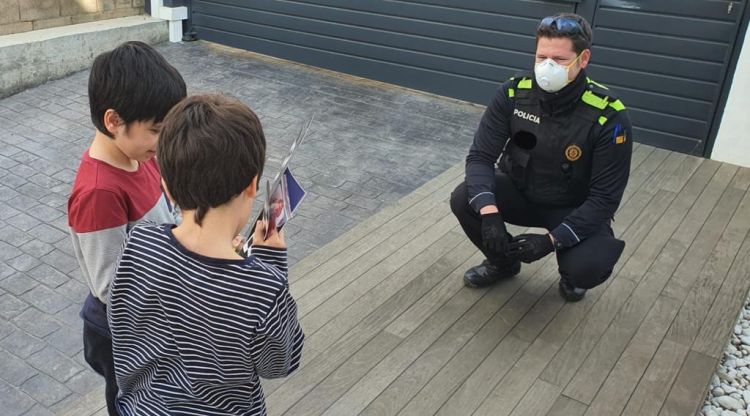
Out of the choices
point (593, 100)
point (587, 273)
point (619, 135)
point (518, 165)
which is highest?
point (593, 100)

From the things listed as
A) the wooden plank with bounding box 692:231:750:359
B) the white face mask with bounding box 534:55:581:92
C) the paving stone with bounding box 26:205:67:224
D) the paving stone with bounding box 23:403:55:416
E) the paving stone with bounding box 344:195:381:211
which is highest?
the white face mask with bounding box 534:55:581:92

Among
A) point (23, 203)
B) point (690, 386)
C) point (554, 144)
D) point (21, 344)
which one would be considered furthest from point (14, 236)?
point (690, 386)

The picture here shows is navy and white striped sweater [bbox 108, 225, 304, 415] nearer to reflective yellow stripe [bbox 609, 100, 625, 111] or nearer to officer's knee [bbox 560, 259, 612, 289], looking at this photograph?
officer's knee [bbox 560, 259, 612, 289]

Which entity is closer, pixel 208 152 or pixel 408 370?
pixel 208 152

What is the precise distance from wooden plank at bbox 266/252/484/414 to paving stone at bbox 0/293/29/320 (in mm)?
1485

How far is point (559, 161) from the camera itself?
310 cm

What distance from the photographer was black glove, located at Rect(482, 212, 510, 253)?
3.05 meters

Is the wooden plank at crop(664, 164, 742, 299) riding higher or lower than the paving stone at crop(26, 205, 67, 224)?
higher

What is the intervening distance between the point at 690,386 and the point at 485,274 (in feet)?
3.25

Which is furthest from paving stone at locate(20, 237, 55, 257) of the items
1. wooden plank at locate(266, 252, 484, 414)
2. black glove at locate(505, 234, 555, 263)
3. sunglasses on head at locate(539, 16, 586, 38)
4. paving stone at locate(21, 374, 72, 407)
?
sunglasses on head at locate(539, 16, 586, 38)

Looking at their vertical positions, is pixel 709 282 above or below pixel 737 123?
below

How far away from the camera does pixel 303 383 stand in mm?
2705

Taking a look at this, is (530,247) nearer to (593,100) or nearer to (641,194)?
(593,100)

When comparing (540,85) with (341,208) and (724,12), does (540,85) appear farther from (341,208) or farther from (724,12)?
(724,12)
